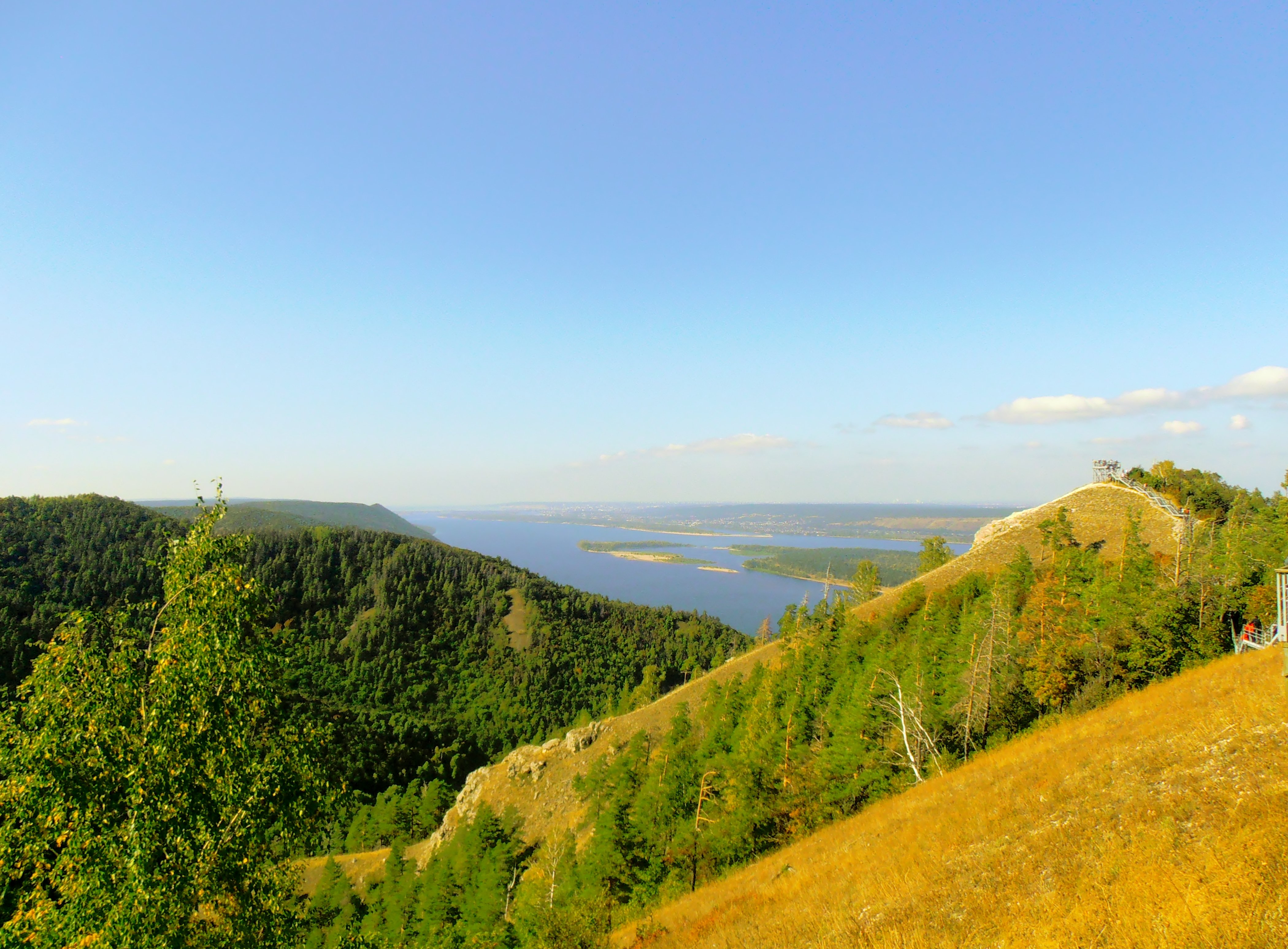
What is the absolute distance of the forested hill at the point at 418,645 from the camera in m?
128

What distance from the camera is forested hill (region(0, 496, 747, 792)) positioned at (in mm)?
128500

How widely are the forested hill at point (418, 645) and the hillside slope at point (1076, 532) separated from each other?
62686mm

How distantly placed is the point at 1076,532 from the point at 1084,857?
62908 millimetres

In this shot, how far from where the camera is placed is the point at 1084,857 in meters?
10.7

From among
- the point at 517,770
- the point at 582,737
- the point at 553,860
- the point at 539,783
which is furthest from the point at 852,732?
the point at 517,770

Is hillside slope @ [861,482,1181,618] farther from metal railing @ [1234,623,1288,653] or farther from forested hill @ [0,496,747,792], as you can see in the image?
forested hill @ [0,496,747,792]

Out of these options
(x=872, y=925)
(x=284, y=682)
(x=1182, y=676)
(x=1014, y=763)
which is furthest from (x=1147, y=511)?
(x=284, y=682)

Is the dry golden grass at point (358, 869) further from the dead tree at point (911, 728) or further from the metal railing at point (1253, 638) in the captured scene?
→ the metal railing at point (1253, 638)

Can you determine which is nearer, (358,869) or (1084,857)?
(1084,857)

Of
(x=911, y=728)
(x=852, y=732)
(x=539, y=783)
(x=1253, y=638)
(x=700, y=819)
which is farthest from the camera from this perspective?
(x=539, y=783)

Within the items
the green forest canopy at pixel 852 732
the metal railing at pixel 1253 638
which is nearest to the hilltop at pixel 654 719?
the green forest canopy at pixel 852 732

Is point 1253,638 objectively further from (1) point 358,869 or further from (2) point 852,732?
(1) point 358,869

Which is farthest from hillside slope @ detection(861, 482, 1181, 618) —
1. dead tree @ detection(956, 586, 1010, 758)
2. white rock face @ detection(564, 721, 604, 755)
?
white rock face @ detection(564, 721, 604, 755)

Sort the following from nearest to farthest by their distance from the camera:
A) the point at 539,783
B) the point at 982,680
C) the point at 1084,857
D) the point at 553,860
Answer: the point at 1084,857 < the point at 982,680 < the point at 553,860 < the point at 539,783
